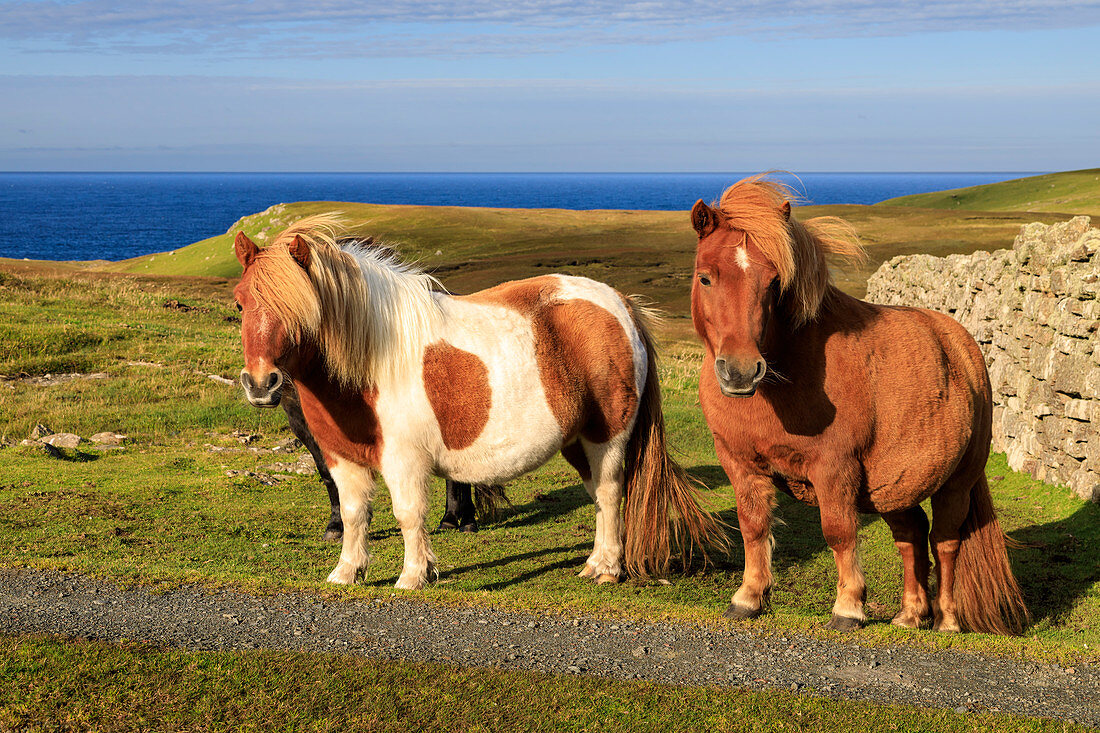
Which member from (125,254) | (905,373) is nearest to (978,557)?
(905,373)

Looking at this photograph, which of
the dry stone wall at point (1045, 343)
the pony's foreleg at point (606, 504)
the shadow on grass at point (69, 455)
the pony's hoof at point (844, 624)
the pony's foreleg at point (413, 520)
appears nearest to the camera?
the pony's hoof at point (844, 624)

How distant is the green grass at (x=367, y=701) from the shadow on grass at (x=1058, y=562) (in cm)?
353

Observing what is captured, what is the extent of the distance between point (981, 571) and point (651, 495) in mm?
2734

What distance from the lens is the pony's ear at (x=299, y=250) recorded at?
6328 millimetres

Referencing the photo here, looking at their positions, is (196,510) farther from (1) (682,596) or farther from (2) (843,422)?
(2) (843,422)

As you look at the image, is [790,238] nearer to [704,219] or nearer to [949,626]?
[704,219]

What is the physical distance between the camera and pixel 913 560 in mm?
6773

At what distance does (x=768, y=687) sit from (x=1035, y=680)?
5.72 feet

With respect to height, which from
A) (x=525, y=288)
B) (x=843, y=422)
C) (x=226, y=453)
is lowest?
(x=226, y=453)

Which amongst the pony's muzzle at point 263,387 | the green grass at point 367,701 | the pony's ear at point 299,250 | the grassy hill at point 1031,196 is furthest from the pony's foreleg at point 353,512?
the grassy hill at point 1031,196

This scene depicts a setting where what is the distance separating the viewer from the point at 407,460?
689 cm

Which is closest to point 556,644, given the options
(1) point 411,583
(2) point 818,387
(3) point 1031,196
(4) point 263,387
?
(1) point 411,583

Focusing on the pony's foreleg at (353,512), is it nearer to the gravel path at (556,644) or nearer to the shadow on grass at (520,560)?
the shadow on grass at (520,560)

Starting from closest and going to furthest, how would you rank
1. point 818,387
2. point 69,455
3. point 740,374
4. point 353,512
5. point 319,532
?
point 740,374
point 818,387
point 353,512
point 319,532
point 69,455
